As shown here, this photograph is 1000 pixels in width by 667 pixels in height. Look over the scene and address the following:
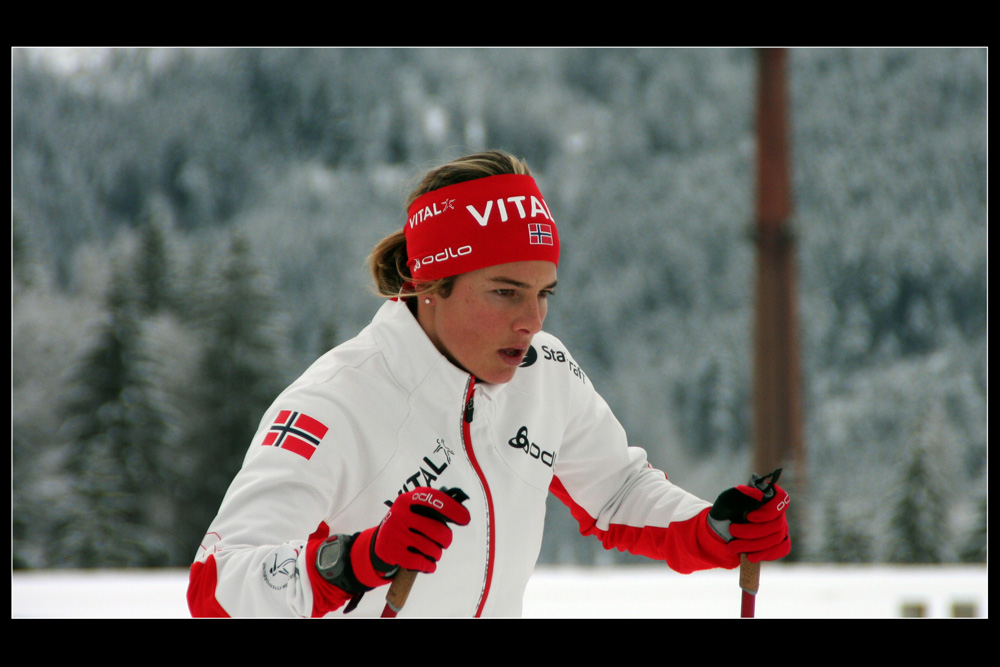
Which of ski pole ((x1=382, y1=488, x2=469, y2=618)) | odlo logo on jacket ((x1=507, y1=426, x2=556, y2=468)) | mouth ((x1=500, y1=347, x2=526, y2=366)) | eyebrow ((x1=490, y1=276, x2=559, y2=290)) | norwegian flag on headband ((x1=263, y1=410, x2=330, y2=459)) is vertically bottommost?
ski pole ((x1=382, y1=488, x2=469, y2=618))

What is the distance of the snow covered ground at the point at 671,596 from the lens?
3.41 meters

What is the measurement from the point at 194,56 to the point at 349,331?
5.45 meters

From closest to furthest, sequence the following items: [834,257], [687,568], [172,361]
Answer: [687,568] → [172,361] → [834,257]

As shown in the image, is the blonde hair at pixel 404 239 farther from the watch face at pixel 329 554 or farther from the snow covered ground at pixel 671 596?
the snow covered ground at pixel 671 596

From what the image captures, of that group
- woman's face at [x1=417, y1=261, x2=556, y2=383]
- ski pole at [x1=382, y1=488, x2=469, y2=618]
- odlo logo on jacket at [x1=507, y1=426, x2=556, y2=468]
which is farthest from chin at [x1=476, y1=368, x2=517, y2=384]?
ski pole at [x1=382, y1=488, x2=469, y2=618]

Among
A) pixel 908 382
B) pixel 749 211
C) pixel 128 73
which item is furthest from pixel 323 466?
pixel 128 73

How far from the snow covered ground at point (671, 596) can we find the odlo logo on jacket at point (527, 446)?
6.14 ft

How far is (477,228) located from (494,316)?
168mm

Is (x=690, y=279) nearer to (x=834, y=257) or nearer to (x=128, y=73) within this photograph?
(x=834, y=257)

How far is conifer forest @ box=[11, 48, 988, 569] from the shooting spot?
9508 mm

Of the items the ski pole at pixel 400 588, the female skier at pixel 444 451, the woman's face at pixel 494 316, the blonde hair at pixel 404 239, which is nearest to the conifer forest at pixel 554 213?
the blonde hair at pixel 404 239

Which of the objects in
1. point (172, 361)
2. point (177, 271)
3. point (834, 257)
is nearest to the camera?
point (172, 361)

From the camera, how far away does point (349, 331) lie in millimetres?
11531

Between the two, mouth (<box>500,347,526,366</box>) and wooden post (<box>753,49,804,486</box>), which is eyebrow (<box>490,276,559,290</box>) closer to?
mouth (<box>500,347,526,366</box>)
